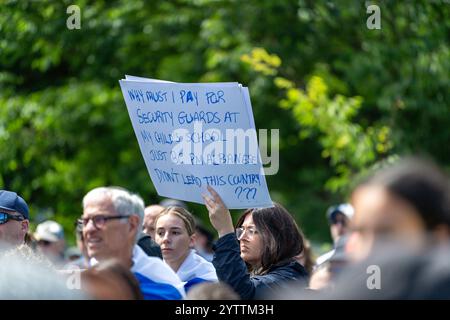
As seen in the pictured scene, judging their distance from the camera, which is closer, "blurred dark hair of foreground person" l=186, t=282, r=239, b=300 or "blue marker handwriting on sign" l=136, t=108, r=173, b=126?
"blurred dark hair of foreground person" l=186, t=282, r=239, b=300

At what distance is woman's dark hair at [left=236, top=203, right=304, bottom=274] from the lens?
5012 mm

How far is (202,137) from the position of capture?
4781 mm

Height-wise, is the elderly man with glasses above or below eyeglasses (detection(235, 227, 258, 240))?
below

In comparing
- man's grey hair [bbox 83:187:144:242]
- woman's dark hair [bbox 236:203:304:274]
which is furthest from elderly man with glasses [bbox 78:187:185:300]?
woman's dark hair [bbox 236:203:304:274]

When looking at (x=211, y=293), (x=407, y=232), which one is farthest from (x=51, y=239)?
(x=407, y=232)

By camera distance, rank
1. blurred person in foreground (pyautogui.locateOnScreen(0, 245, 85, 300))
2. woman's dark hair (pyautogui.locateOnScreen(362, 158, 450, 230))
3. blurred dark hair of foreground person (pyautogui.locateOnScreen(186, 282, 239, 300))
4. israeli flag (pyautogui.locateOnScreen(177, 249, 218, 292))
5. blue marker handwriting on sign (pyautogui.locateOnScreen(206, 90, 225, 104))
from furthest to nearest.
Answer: israeli flag (pyautogui.locateOnScreen(177, 249, 218, 292)) < blue marker handwriting on sign (pyautogui.locateOnScreen(206, 90, 225, 104)) < blurred dark hair of foreground person (pyautogui.locateOnScreen(186, 282, 239, 300)) < blurred person in foreground (pyautogui.locateOnScreen(0, 245, 85, 300)) < woman's dark hair (pyautogui.locateOnScreen(362, 158, 450, 230))

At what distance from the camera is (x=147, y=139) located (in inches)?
194

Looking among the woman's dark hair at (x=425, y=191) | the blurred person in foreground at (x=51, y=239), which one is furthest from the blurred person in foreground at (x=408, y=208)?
the blurred person in foreground at (x=51, y=239)

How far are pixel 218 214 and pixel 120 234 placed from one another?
0.69 m

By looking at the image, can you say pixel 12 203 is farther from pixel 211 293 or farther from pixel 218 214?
pixel 211 293

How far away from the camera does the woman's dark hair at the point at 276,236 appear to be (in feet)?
16.4

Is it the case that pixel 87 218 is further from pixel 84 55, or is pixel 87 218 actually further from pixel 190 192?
pixel 84 55

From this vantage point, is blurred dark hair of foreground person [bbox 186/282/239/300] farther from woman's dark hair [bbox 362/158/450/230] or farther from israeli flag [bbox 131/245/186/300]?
woman's dark hair [bbox 362/158/450/230]
